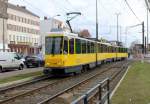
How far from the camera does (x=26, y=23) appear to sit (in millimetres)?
129125

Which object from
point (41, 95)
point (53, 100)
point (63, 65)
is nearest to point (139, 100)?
point (53, 100)

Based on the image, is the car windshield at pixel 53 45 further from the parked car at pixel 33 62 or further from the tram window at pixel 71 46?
the parked car at pixel 33 62

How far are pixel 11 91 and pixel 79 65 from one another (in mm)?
12803

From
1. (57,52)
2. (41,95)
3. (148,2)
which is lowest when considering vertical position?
(41,95)

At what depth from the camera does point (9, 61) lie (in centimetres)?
3978

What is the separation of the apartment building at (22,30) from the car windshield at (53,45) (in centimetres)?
8415

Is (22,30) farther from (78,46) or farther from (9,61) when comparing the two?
(78,46)

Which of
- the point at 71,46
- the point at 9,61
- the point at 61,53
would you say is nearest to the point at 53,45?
the point at 61,53

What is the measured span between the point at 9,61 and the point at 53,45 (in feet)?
35.0

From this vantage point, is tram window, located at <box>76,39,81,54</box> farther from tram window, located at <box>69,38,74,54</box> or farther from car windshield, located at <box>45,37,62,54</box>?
car windshield, located at <box>45,37,62,54</box>

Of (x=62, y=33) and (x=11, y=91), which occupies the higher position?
(x=62, y=33)

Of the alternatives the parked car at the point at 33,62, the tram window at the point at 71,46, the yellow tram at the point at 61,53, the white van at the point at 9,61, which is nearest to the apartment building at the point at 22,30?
the parked car at the point at 33,62

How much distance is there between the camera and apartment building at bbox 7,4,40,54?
11681cm

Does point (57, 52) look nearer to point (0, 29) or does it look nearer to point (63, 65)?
point (63, 65)
